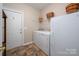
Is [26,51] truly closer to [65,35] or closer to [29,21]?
[29,21]

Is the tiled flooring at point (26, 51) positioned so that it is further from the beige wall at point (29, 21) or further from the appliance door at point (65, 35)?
the appliance door at point (65, 35)

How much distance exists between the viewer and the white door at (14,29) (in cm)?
143

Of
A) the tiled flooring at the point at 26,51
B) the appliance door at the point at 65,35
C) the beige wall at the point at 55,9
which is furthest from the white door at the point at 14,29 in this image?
the appliance door at the point at 65,35

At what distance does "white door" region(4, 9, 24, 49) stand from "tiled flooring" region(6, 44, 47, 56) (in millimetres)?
78

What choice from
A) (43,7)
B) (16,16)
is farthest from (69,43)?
(16,16)

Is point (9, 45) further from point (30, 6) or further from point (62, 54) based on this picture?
point (62, 54)

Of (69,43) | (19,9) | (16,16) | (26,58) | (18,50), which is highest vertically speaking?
(19,9)

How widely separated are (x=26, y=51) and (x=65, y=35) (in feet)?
2.31

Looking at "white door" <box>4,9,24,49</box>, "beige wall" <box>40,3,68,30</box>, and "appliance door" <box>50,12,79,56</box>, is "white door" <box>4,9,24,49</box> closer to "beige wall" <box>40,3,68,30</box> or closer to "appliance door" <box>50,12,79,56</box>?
"beige wall" <box>40,3,68,30</box>

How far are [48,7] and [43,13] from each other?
13 centimetres

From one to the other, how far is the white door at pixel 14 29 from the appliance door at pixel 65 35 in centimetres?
55

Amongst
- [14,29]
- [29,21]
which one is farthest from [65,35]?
[14,29]

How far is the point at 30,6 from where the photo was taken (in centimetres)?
146

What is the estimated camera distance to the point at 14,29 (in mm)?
1472
